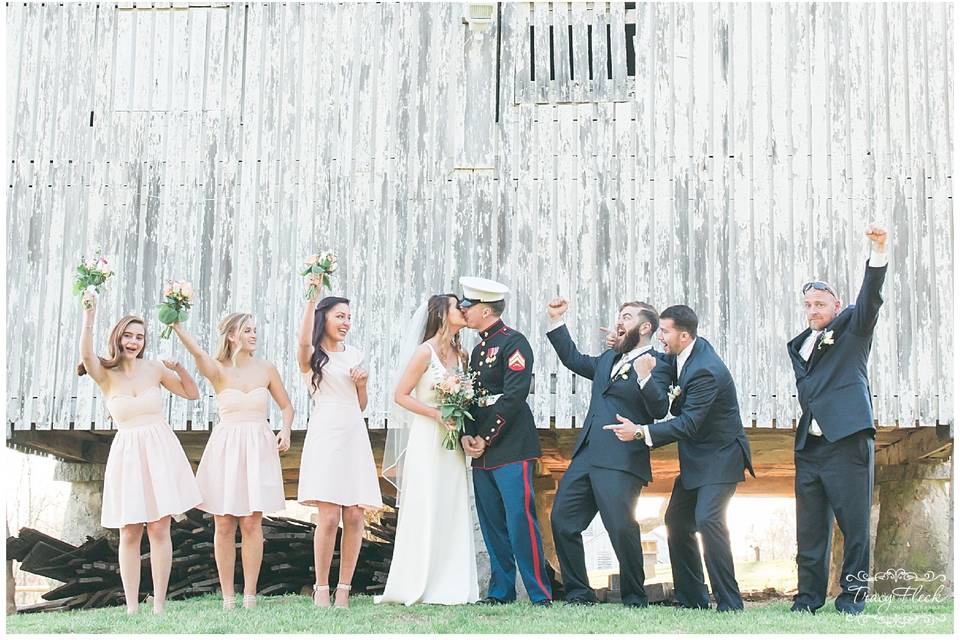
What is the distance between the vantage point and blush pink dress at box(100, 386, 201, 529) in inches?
273

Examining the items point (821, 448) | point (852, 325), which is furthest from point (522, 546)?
point (852, 325)

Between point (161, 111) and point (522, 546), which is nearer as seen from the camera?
point (522, 546)

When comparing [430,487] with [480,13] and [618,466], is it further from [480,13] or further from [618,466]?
[480,13]

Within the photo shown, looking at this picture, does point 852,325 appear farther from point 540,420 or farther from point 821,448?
point 540,420

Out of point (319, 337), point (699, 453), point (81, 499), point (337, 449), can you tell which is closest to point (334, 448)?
point (337, 449)

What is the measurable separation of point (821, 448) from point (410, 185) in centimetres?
411

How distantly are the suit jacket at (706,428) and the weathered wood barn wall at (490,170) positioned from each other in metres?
1.92

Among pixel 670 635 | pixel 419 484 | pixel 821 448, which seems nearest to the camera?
pixel 670 635

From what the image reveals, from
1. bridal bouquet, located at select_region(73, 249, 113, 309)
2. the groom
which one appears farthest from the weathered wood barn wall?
bridal bouquet, located at select_region(73, 249, 113, 309)

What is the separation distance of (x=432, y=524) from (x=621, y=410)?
147cm

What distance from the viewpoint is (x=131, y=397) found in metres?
7.15

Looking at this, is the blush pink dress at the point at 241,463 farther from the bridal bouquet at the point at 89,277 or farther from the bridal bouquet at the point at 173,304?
the bridal bouquet at the point at 89,277

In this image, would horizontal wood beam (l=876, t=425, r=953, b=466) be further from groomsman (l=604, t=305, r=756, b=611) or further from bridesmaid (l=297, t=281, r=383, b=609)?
bridesmaid (l=297, t=281, r=383, b=609)

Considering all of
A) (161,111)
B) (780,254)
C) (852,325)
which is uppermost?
(161,111)
